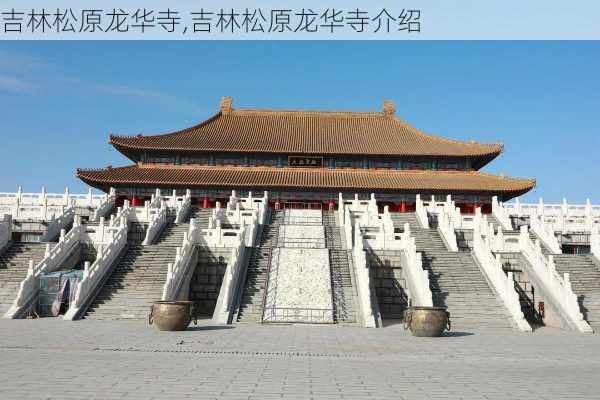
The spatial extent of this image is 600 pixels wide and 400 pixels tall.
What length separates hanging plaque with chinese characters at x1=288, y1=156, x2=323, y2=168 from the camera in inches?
1612

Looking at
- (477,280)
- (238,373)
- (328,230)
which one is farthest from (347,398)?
(328,230)

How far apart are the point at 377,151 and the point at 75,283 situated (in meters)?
25.8

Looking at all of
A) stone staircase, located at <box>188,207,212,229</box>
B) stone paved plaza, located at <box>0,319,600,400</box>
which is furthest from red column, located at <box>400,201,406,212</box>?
stone paved plaza, located at <box>0,319,600,400</box>

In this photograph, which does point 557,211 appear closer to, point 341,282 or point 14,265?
point 341,282

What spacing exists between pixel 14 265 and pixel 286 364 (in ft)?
50.1

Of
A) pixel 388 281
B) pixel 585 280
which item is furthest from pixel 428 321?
pixel 585 280

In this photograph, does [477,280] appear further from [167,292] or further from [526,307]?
[167,292]

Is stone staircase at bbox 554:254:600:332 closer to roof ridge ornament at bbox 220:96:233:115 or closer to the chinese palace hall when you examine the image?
the chinese palace hall

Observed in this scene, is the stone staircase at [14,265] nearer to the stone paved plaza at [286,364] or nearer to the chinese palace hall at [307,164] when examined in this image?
the stone paved plaza at [286,364]

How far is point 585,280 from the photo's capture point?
64.8 feet

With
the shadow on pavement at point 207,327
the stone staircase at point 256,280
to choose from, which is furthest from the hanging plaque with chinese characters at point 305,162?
the shadow on pavement at point 207,327

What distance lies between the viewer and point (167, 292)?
57.5ft

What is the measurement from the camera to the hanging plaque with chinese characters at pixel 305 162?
40938mm

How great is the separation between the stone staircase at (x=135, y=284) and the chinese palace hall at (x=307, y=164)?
1520 cm
